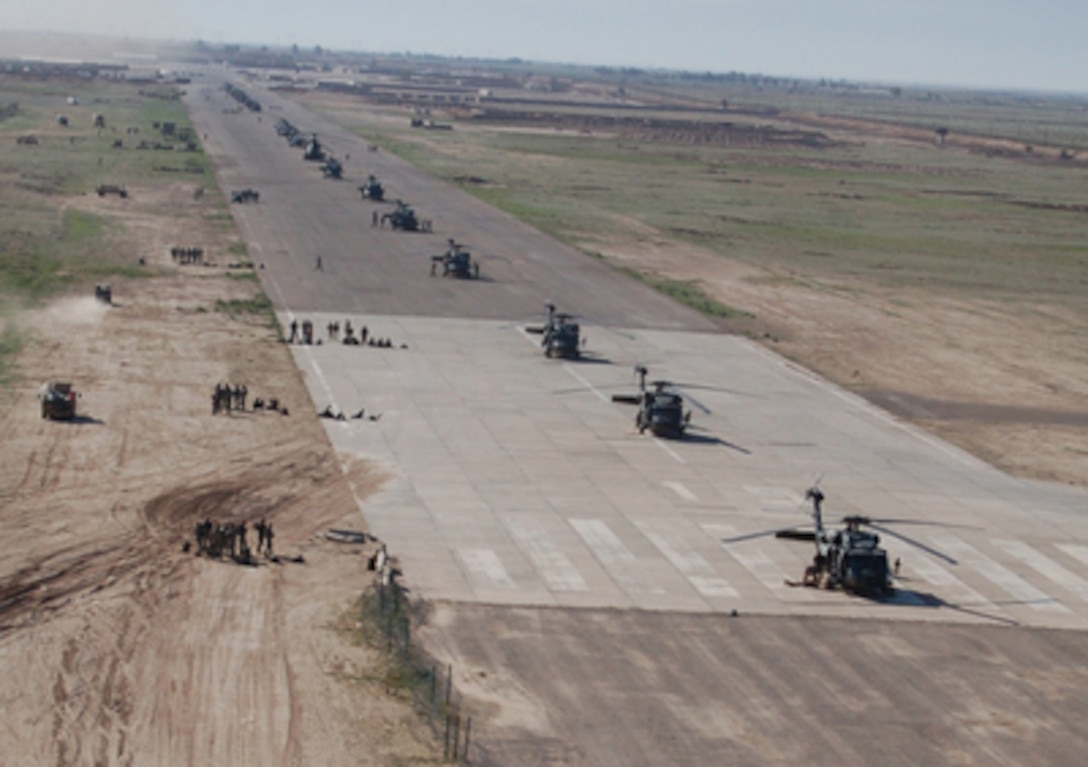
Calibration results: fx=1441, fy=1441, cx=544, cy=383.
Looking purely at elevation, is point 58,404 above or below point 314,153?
below

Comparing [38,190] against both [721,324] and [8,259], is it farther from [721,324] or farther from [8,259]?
[721,324]

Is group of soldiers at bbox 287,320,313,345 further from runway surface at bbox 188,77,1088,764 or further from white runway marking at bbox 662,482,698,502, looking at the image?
white runway marking at bbox 662,482,698,502

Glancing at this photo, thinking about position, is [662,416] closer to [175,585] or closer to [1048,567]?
[1048,567]

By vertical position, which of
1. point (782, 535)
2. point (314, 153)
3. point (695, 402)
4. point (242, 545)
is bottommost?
point (695, 402)

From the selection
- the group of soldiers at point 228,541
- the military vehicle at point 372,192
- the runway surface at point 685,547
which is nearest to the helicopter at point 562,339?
the runway surface at point 685,547

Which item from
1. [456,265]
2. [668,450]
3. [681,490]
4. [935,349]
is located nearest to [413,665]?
[681,490]

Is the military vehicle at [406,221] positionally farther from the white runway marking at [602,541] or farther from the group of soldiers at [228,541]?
the group of soldiers at [228,541]

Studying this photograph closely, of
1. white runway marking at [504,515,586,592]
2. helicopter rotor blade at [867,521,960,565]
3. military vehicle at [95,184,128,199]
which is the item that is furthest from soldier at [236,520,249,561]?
military vehicle at [95,184,128,199]
